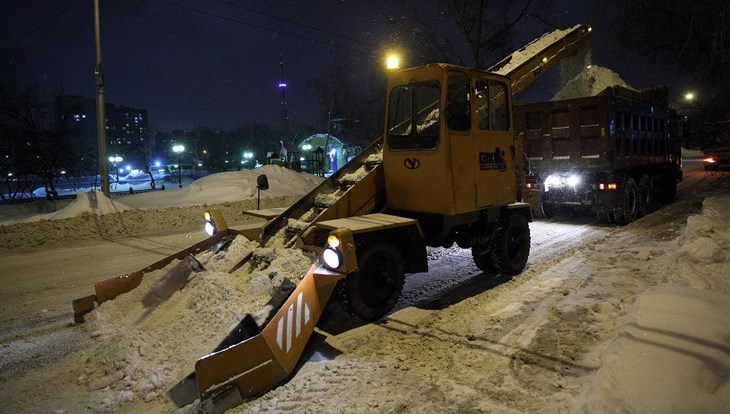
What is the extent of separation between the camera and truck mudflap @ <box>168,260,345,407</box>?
3.34 m

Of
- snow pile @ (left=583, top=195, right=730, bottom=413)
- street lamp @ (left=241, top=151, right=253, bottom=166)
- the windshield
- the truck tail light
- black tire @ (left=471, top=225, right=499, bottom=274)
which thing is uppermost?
street lamp @ (left=241, top=151, right=253, bottom=166)

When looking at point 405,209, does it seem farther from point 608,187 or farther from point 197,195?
point 197,195

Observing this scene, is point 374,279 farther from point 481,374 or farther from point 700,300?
point 700,300

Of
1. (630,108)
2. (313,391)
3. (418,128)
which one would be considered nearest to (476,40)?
(630,108)

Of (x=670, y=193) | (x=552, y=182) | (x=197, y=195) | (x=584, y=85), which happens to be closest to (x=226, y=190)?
(x=197, y=195)

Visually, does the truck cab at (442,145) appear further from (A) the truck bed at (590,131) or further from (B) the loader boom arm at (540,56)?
(A) the truck bed at (590,131)

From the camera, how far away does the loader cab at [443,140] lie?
5.49 meters

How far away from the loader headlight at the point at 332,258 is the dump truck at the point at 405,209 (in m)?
0.01

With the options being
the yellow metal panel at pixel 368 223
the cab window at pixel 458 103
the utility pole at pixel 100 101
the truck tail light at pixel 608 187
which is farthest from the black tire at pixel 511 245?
the utility pole at pixel 100 101

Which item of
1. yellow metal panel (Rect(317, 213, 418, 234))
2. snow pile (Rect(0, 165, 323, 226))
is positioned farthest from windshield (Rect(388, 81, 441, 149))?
snow pile (Rect(0, 165, 323, 226))

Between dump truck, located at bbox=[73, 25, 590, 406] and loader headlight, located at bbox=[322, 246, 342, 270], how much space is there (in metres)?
0.01

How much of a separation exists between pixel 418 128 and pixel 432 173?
2.14ft

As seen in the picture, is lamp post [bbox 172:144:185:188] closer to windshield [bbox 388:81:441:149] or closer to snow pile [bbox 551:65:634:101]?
windshield [bbox 388:81:441:149]

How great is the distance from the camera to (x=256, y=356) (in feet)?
11.8
